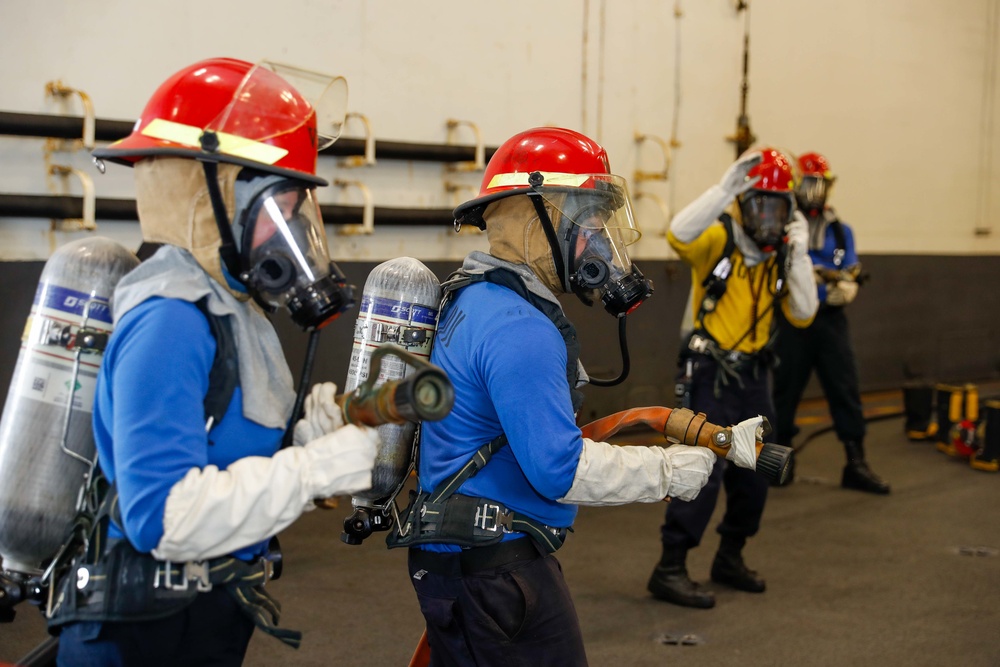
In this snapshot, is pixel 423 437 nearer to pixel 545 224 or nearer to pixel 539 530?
pixel 539 530

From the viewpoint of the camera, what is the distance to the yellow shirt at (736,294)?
4113 mm

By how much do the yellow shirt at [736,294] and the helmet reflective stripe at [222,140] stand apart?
269cm

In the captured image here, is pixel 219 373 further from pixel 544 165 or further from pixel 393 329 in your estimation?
pixel 544 165

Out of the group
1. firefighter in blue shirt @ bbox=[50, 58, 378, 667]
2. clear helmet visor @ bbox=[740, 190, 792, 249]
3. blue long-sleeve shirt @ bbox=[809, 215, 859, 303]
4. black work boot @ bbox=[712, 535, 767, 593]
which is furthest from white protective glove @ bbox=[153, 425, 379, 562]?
blue long-sleeve shirt @ bbox=[809, 215, 859, 303]

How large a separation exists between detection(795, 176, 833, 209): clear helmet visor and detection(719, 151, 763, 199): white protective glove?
6.97ft

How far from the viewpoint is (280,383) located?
1.69 metres

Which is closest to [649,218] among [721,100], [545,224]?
[721,100]

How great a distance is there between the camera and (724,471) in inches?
163

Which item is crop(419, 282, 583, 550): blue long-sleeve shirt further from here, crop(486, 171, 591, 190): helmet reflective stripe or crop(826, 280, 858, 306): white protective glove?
crop(826, 280, 858, 306): white protective glove

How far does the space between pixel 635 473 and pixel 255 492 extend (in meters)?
0.87

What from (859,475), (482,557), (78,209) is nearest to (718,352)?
(482,557)

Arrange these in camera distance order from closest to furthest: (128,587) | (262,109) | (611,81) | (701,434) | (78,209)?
(128,587), (262,109), (701,434), (78,209), (611,81)

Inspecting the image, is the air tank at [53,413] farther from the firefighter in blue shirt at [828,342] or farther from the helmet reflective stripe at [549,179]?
the firefighter in blue shirt at [828,342]

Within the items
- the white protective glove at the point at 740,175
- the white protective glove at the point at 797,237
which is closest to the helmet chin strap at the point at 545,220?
the white protective glove at the point at 740,175
